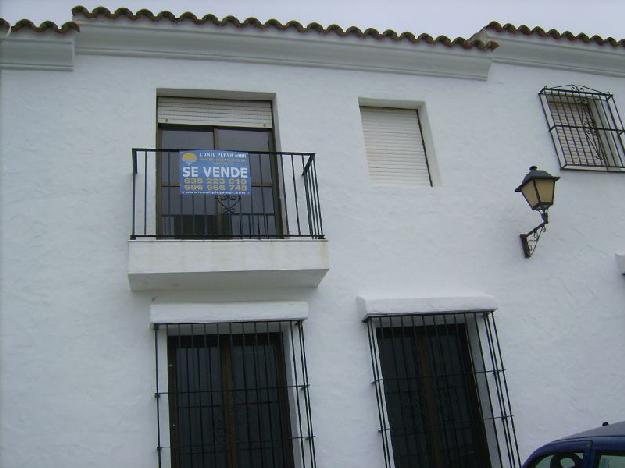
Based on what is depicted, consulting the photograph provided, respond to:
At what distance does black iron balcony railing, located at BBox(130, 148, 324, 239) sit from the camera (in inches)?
247

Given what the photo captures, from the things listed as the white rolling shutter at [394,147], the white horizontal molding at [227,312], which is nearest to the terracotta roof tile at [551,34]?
the white rolling shutter at [394,147]

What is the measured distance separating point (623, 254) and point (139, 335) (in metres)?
5.55

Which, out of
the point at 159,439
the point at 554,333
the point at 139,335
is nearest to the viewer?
the point at 159,439

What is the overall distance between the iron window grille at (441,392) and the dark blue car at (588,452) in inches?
70.3

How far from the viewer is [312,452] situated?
5633 millimetres

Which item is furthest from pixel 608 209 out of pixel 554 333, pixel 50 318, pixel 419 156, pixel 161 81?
pixel 50 318

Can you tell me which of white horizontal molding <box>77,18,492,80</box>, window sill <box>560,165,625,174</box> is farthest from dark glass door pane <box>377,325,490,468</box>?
white horizontal molding <box>77,18,492,80</box>

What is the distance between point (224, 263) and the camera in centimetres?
580

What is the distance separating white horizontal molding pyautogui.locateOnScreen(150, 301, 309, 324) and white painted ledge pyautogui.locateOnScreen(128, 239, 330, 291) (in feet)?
0.70

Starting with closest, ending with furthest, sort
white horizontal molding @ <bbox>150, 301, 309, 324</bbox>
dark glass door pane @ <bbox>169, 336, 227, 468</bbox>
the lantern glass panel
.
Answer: dark glass door pane @ <bbox>169, 336, 227, 468</bbox> < white horizontal molding @ <bbox>150, 301, 309, 324</bbox> < the lantern glass panel

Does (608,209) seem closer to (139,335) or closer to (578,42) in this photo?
(578,42)

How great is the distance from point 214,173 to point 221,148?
819mm

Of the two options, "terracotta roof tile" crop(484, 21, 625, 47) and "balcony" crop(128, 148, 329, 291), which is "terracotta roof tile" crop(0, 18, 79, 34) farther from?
"terracotta roof tile" crop(484, 21, 625, 47)

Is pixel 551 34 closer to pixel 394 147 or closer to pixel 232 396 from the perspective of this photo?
pixel 394 147
